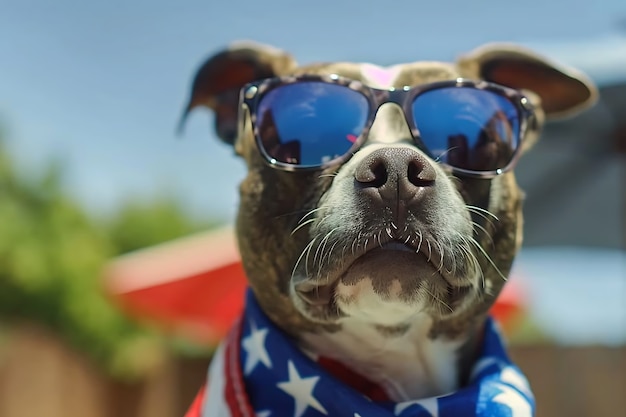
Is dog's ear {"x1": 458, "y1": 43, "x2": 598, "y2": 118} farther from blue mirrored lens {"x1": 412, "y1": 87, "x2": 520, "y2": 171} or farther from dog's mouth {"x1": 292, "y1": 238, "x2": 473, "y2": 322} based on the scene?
dog's mouth {"x1": 292, "y1": 238, "x2": 473, "y2": 322}

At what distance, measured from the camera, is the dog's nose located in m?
1.58

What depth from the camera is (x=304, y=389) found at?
6.14ft

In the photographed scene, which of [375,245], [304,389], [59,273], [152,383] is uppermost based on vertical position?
[375,245]

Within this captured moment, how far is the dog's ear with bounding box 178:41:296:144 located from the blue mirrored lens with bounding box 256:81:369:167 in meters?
0.46

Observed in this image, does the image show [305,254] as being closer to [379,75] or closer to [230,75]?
[379,75]

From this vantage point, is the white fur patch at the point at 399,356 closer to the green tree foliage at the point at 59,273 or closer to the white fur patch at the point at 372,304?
the white fur patch at the point at 372,304

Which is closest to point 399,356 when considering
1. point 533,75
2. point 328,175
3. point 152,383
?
point 328,175

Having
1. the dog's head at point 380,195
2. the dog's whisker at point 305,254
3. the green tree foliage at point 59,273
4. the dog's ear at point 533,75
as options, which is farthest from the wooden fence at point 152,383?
the dog's whisker at point 305,254

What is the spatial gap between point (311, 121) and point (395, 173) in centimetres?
35

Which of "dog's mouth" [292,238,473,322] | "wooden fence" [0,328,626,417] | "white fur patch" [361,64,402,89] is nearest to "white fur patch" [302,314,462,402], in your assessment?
"dog's mouth" [292,238,473,322]

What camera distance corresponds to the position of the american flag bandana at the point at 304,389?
A: 5.93 feet

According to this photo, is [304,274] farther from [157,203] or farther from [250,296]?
[157,203]

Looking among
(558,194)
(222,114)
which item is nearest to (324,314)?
(222,114)

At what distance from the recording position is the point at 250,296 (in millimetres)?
2143
